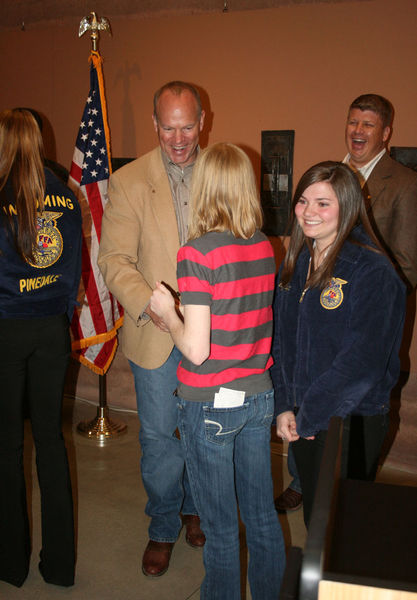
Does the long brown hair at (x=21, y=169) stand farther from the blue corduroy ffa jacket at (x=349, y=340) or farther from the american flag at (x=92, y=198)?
the american flag at (x=92, y=198)

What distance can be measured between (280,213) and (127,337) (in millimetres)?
1741

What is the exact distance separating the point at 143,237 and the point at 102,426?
6.38 feet

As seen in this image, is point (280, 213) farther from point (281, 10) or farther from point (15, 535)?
point (15, 535)

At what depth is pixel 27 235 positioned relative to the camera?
2012mm

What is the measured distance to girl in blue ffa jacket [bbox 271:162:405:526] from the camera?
5.43 ft

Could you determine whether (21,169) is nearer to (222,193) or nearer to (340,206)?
(222,193)

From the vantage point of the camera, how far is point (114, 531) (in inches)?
110

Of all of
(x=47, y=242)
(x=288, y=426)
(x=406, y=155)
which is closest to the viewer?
(x=288, y=426)

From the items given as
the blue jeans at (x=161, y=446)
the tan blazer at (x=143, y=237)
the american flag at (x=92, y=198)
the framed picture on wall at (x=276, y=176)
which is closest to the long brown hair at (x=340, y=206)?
the tan blazer at (x=143, y=237)

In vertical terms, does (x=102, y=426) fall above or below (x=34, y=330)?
below

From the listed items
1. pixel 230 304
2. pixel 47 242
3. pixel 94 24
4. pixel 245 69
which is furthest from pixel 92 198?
pixel 230 304

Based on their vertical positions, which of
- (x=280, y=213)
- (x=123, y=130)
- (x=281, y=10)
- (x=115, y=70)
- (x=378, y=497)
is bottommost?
(x=378, y=497)

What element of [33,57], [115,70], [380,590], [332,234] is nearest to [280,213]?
[115,70]

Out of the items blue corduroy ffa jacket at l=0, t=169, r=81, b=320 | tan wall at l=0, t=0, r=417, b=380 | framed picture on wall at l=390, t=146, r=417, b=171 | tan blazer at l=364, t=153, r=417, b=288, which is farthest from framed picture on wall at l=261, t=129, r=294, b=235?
blue corduroy ffa jacket at l=0, t=169, r=81, b=320
